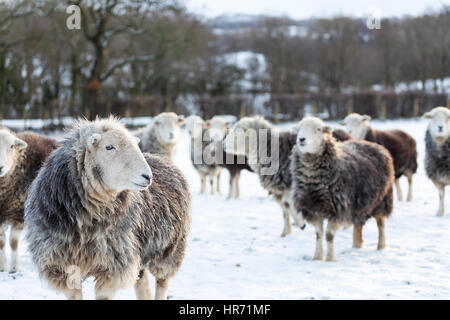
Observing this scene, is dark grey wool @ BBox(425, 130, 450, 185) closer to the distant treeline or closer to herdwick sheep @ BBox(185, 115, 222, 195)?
herdwick sheep @ BBox(185, 115, 222, 195)

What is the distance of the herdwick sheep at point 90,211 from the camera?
3.44 meters

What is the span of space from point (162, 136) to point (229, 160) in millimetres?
1672

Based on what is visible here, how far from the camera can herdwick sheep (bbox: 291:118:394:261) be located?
6.11 m

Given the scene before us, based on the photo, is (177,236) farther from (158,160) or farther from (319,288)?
(319,288)

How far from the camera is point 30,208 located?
11.9ft

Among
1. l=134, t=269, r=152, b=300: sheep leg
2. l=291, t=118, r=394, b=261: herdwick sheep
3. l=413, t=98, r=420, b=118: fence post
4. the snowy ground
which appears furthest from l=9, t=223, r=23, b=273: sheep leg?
l=413, t=98, r=420, b=118: fence post

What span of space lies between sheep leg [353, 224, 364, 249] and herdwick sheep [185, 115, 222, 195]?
498 cm

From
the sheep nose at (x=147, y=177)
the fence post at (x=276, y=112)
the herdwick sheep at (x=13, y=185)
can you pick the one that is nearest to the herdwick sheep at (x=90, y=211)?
the sheep nose at (x=147, y=177)

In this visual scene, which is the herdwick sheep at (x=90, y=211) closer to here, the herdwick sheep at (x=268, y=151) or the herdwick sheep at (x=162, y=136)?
the herdwick sheep at (x=268, y=151)

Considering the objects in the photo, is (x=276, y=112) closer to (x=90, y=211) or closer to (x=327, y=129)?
(x=327, y=129)

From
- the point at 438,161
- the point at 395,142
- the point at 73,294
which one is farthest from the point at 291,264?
the point at 395,142

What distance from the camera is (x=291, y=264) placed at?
6.02 m
